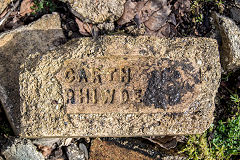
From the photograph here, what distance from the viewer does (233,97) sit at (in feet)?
9.78

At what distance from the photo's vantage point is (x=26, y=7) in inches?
112

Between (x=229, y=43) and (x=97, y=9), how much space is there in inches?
53.1

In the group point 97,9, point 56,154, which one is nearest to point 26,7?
point 97,9

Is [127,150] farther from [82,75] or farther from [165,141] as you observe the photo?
[82,75]

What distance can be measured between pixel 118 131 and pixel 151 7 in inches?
50.9

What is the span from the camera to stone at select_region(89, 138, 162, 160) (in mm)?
2814

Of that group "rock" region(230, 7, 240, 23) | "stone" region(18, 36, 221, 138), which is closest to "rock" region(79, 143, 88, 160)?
"stone" region(18, 36, 221, 138)

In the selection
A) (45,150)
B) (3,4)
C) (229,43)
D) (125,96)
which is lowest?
(45,150)

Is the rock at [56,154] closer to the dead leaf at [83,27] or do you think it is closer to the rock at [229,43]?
the dead leaf at [83,27]

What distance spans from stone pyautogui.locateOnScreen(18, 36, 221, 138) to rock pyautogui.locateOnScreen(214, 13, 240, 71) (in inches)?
25.9

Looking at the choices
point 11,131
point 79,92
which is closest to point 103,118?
point 79,92

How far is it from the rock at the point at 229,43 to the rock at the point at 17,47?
162 cm

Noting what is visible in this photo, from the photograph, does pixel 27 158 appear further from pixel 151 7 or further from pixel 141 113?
pixel 151 7

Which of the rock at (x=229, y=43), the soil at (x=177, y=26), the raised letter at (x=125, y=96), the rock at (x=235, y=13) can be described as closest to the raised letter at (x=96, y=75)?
the raised letter at (x=125, y=96)
